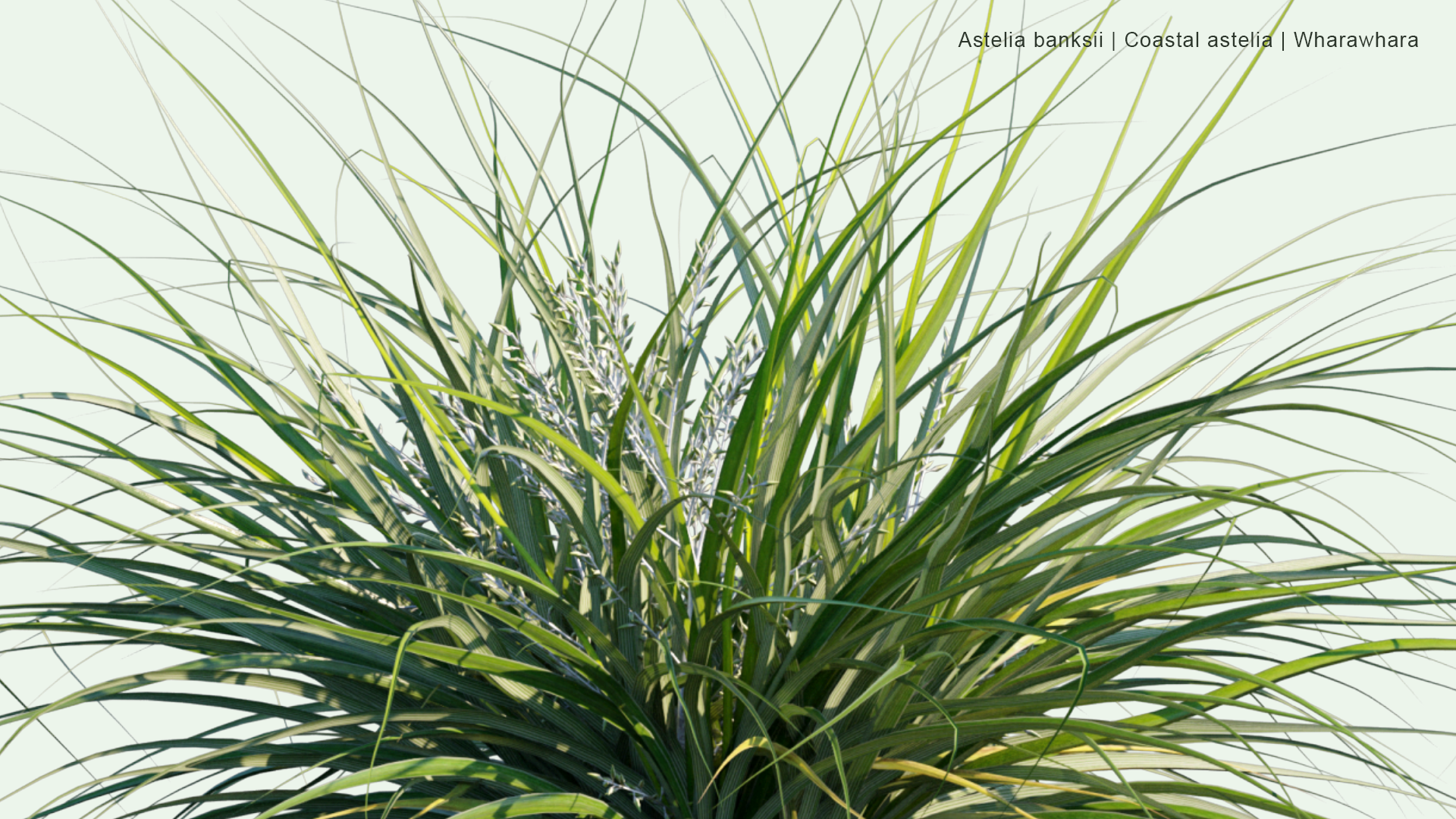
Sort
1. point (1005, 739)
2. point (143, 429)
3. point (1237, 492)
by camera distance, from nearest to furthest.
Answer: point (1237, 492)
point (1005, 739)
point (143, 429)

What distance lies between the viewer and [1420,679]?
118 centimetres

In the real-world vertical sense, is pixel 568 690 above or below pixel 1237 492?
below

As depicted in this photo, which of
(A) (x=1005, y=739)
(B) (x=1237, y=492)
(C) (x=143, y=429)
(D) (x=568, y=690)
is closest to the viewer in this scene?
(B) (x=1237, y=492)

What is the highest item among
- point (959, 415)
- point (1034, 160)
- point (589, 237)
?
point (1034, 160)

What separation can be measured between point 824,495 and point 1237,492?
360 millimetres

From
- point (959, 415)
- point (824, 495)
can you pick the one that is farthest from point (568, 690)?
point (959, 415)

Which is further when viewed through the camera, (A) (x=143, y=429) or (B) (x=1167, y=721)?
(A) (x=143, y=429)

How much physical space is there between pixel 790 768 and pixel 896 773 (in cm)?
11

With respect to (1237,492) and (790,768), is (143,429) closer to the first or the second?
(790,768)

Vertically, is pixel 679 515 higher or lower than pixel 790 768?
higher

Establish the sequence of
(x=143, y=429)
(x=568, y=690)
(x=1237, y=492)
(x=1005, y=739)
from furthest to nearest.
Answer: (x=143, y=429) < (x=1005, y=739) < (x=568, y=690) < (x=1237, y=492)

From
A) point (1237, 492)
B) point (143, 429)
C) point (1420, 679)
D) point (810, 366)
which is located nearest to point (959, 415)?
point (810, 366)

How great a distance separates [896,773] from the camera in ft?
3.59

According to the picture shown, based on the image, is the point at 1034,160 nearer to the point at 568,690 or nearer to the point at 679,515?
the point at 679,515
